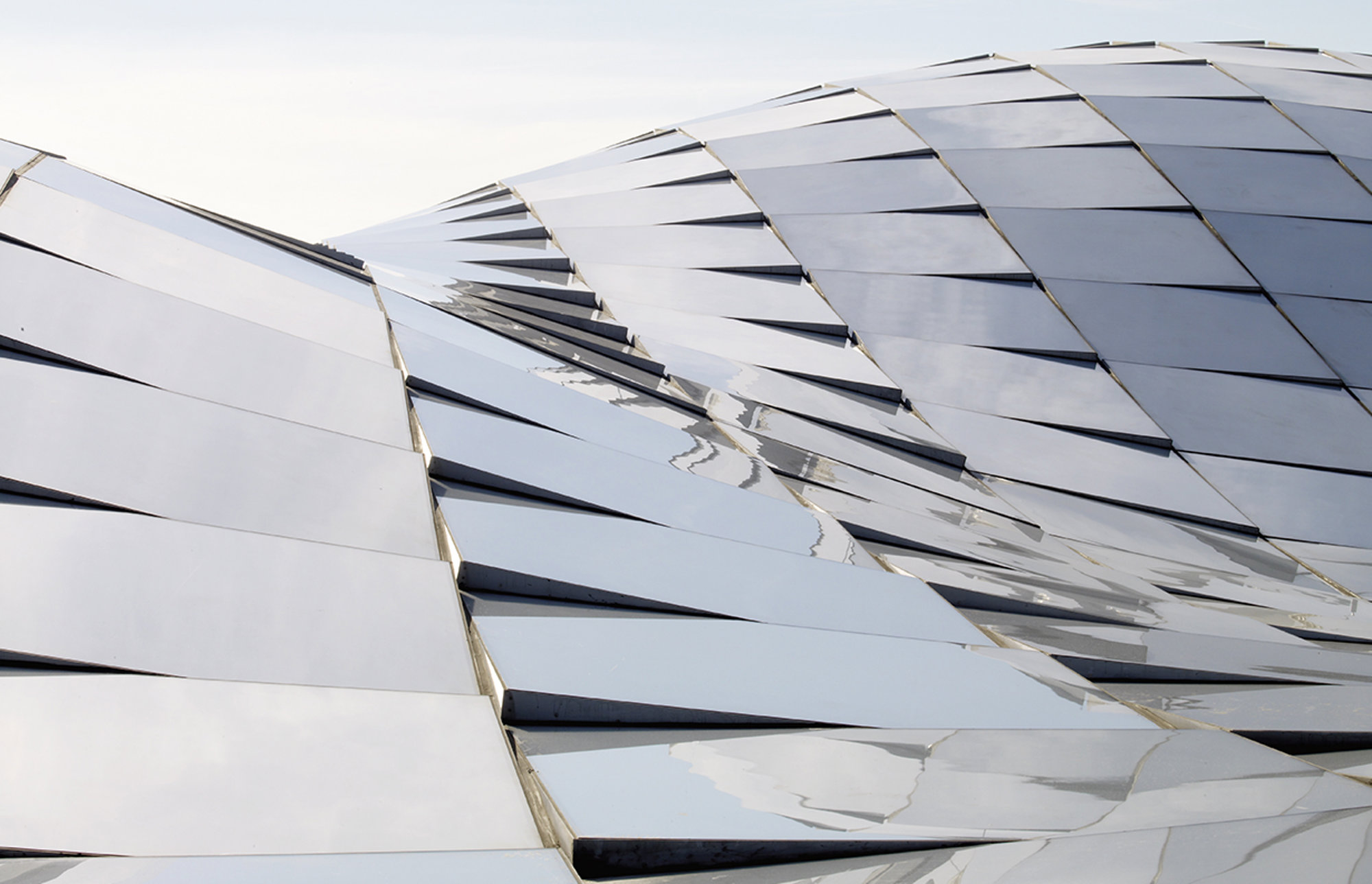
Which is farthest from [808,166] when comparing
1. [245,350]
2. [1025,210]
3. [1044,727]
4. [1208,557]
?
[1044,727]

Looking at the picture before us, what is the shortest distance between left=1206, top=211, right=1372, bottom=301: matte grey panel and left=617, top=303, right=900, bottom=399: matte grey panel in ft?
20.4

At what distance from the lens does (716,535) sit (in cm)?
813

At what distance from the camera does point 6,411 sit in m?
6.29

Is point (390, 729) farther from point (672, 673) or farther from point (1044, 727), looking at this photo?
point (1044, 727)

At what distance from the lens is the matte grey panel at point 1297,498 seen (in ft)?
44.4

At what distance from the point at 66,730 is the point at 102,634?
2.22 ft

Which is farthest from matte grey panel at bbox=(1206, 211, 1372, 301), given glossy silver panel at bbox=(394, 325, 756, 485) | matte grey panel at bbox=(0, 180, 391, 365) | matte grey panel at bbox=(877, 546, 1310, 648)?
matte grey panel at bbox=(0, 180, 391, 365)

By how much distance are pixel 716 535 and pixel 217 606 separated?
12.4ft

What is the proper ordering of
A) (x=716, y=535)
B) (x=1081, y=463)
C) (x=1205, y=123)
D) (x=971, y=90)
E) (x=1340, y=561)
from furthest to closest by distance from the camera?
1. (x=971, y=90)
2. (x=1205, y=123)
3. (x=1081, y=463)
4. (x=1340, y=561)
5. (x=716, y=535)

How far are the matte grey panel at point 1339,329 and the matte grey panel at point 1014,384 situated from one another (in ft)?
10.3

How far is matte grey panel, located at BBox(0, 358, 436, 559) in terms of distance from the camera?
6027 millimetres

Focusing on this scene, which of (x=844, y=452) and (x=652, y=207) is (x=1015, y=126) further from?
(x=844, y=452)

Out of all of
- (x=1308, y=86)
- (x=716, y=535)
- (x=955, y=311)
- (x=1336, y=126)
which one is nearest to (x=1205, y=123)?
(x=1336, y=126)

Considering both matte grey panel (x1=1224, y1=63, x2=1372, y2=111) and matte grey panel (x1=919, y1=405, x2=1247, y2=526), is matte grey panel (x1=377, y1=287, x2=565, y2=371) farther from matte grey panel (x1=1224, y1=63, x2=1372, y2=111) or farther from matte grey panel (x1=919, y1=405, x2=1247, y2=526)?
matte grey panel (x1=1224, y1=63, x2=1372, y2=111)
